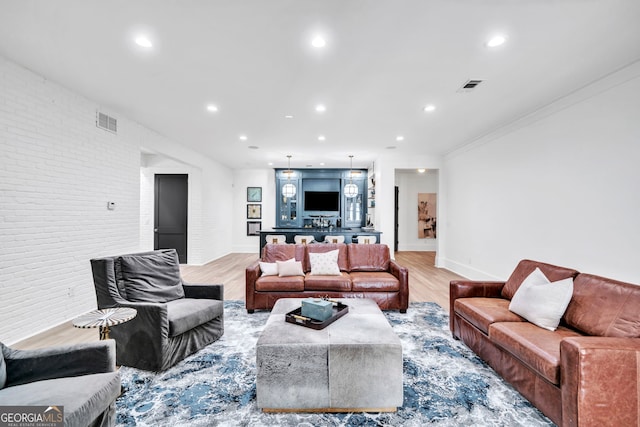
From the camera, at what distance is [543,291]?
7.76 feet

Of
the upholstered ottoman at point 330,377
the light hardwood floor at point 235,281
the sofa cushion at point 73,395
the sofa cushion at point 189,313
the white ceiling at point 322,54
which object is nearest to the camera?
the sofa cushion at point 73,395

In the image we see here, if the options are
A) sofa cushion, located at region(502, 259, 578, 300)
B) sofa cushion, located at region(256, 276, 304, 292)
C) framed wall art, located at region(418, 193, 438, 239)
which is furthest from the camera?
framed wall art, located at region(418, 193, 438, 239)

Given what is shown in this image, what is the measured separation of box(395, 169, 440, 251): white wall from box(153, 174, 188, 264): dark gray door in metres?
6.92

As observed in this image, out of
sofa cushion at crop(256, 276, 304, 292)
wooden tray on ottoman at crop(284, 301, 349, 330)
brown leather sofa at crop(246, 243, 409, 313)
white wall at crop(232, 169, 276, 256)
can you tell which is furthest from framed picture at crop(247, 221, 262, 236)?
wooden tray on ottoman at crop(284, 301, 349, 330)

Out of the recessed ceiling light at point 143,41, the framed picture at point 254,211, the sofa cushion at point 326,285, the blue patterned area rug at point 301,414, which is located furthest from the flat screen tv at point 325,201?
the recessed ceiling light at point 143,41

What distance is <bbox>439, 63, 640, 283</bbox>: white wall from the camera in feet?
9.16

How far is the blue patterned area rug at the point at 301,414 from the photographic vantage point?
182 cm

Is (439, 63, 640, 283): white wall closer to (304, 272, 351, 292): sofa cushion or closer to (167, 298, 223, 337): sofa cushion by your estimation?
(304, 272, 351, 292): sofa cushion

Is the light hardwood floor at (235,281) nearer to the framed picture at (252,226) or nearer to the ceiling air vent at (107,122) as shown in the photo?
the framed picture at (252,226)

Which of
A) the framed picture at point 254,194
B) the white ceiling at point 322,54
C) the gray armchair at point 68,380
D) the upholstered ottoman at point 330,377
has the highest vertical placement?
the white ceiling at point 322,54

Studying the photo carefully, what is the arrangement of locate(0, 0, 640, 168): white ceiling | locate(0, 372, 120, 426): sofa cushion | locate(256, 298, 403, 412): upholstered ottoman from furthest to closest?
locate(0, 0, 640, 168): white ceiling
locate(256, 298, 403, 412): upholstered ottoman
locate(0, 372, 120, 426): sofa cushion

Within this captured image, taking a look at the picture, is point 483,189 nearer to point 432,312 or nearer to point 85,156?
point 432,312

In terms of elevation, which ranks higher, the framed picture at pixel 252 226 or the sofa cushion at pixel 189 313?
the framed picture at pixel 252 226

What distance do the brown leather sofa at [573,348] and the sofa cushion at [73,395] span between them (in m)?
2.54
